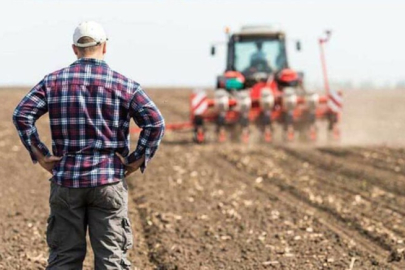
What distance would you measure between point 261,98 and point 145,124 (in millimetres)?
10498

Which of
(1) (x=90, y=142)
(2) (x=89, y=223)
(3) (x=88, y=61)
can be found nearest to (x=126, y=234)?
(2) (x=89, y=223)

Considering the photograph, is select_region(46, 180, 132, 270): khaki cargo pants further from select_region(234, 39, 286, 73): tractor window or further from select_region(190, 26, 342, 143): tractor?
select_region(234, 39, 286, 73): tractor window

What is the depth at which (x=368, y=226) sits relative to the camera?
6949 millimetres

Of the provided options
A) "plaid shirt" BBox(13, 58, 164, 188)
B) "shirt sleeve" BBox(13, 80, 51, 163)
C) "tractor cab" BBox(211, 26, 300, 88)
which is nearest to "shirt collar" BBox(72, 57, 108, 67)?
"plaid shirt" BBox(13, 58, 164, 188)

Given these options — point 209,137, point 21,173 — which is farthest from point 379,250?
point 209,137

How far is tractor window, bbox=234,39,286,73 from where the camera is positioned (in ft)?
50.8

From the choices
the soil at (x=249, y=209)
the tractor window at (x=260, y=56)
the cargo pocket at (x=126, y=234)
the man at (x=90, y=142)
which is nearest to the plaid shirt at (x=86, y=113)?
the man at (x=90, y=142)

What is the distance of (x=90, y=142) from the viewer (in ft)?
12.0

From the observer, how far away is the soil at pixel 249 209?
5.86 m

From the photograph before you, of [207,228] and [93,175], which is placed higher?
[93,175]

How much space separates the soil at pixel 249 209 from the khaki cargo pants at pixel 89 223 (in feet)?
6.33

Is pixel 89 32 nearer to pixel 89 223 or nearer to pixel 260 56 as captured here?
pixel 89 223

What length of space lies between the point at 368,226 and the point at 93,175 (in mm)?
4029

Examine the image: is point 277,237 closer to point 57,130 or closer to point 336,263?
point 336,263
